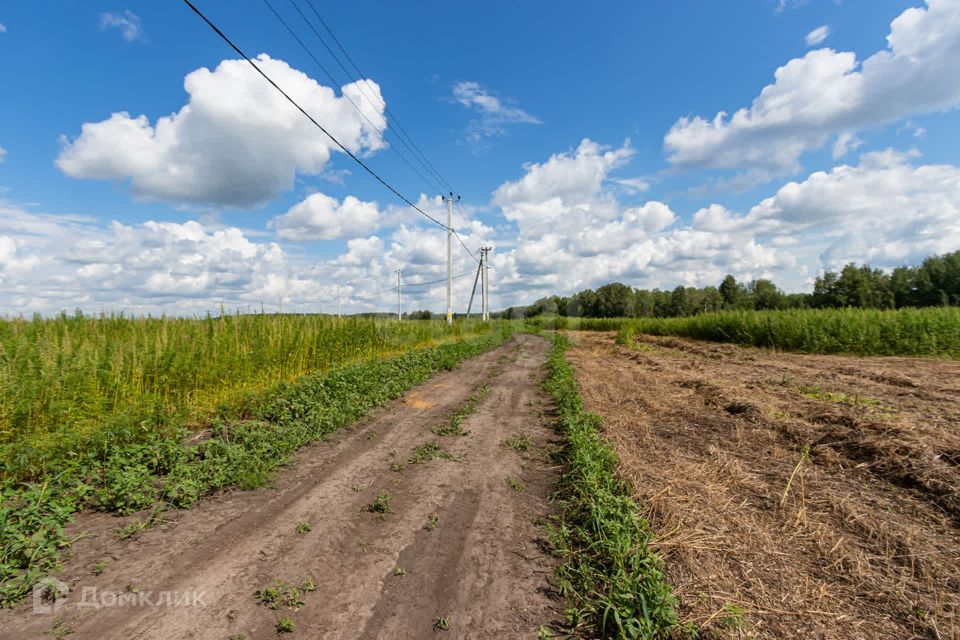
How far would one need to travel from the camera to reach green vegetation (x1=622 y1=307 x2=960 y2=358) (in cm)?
1452

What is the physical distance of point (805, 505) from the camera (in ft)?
12.6

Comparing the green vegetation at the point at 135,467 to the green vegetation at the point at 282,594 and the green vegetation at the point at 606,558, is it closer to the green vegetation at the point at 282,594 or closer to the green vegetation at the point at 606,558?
the green vegetation at the point at 282,594

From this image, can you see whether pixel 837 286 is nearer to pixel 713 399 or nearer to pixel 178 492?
pixel 713 399

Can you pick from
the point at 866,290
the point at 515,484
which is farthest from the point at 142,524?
the point at 866,290

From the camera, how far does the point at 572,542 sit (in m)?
3.43

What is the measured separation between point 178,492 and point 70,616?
Result: 1.59 m

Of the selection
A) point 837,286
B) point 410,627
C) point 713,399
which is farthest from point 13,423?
point 837,286

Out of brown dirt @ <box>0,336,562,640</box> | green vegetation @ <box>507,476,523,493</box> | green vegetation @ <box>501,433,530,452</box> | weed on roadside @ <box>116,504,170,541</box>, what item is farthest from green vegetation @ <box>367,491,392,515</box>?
green vegetation @ <box>501,433,530,452</box>

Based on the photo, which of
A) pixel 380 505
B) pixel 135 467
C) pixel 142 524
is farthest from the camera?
pixel 135 467

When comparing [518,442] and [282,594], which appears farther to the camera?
[518,442]

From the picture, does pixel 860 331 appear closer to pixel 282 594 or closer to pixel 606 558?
pixel 606 558

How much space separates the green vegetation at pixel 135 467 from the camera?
3.01m

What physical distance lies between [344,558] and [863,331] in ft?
68.8

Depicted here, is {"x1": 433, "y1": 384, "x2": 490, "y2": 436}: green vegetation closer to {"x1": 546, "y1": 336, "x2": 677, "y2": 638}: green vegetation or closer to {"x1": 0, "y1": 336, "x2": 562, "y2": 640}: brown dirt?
{"x1": 0, "y1": 336, "x2": 562, "y2": 640}: brown dirt
